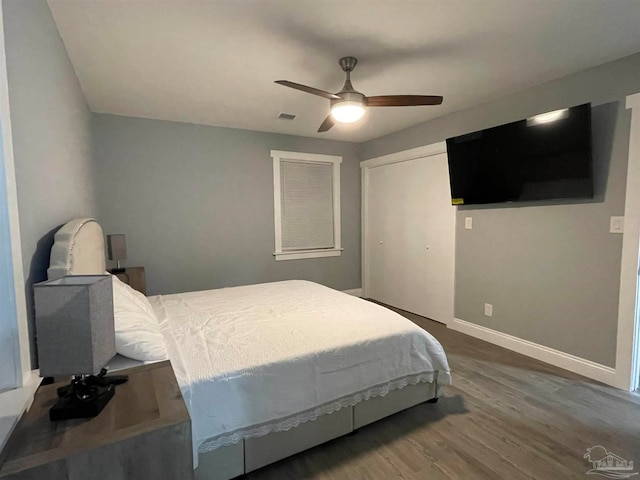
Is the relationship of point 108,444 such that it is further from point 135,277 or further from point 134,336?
point 135,277

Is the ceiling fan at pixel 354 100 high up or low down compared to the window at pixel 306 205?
up

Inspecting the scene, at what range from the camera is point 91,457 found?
31.8 inches

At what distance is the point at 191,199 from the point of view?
3.87 metres

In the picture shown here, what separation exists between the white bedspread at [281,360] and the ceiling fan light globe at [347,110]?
1446 mm

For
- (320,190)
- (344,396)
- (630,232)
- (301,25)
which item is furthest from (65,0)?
(630,232)

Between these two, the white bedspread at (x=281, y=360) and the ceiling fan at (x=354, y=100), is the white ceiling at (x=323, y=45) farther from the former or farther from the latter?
the white bedspread at (x=281, y=360)

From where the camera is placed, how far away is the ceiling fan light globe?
2250 mm

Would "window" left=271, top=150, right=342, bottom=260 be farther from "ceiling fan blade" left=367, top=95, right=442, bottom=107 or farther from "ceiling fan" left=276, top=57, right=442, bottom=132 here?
"ceiling fan blade" left=367, top=95, right=442, bottom=107

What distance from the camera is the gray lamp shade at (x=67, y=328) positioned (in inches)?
35.0

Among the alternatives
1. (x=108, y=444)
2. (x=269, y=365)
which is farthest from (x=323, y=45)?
(x=108, y=444)

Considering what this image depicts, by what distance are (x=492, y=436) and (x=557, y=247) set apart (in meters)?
1.76

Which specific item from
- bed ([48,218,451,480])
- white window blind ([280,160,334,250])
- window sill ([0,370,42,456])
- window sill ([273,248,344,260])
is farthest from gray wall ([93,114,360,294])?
window sill ([0,370,42,456])

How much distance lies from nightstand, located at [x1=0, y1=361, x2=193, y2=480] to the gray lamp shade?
15 centimetres

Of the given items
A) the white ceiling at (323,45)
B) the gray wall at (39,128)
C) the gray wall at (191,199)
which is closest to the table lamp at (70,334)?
the gray wall at (39,128)
